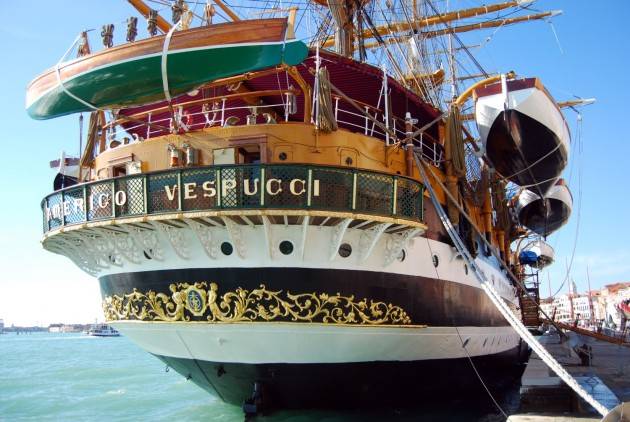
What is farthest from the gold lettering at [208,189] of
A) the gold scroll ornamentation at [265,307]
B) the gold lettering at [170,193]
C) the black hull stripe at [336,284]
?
the gold scroll ornamentation at [265,307]

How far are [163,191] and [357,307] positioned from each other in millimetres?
3881

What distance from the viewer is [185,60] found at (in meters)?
8.76

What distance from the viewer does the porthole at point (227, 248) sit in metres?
9.55

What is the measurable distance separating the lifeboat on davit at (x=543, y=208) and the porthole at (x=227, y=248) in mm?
17096

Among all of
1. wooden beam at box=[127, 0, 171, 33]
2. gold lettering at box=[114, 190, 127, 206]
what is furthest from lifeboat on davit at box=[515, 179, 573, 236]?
gold lettering at box=[114, 190, 127, 206]

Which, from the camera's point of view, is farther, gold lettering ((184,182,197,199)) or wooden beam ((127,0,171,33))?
wooden beam ((127,0,171,33))

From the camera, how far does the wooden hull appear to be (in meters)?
8.78

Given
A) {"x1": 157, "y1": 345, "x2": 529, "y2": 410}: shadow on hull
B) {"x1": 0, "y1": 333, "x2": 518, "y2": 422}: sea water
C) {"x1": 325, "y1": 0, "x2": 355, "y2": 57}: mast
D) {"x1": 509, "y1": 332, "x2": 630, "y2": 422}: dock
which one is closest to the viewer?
{"x1": 509, "y1": 332, "x2": 630, "y2": 422}: dock

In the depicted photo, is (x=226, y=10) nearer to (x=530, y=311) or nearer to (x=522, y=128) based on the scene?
(x=522, y=128)

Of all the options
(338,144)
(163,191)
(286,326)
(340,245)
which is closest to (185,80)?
(163,191)

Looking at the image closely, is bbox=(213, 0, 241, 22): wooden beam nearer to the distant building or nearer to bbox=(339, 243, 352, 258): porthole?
bbox=(339, 243, 352, 258): porthole

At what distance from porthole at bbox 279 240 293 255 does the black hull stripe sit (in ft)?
0.98

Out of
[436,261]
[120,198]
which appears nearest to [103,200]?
[120,198]

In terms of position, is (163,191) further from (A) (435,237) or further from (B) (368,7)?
(B) (368,7)
